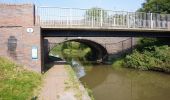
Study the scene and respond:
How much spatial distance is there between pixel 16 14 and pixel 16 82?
527cm

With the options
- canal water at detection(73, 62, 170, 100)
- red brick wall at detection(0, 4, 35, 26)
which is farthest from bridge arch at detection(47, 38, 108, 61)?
red brick wall at detection(0, 4, 35, 26)

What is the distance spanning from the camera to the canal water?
49.0ft

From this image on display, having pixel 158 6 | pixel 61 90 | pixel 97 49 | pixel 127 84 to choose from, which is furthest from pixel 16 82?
pixel 158 6

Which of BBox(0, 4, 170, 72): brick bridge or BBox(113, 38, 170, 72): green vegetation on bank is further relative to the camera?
BBox(113, 38, 170, 72): green vegetation on bank

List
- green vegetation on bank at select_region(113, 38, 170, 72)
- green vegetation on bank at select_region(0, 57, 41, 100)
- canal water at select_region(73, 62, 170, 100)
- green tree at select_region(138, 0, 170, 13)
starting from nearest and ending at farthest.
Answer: green vegetation on bank at select_region(0, 57, 41, 100) → canal water at select_region(73, 62, 170, 100) → green vegetation on bank at select_region(113, 38, 170, 72) → green tree at select_region(138, 0, 170, 13)

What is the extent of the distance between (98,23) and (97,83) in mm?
4338

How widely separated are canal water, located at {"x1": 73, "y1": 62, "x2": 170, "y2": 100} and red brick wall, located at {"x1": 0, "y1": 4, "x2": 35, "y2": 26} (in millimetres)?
5497

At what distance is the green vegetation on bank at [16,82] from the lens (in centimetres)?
1107

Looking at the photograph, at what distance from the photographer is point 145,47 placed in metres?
27.1

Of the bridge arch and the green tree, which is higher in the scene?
the green tree

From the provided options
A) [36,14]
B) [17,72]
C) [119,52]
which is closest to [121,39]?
[119,52]

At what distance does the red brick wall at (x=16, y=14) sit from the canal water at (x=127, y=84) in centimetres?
550

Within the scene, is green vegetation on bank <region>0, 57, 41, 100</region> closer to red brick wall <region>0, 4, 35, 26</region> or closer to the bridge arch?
red brick wall <region>0, 4, 35, 26</region>

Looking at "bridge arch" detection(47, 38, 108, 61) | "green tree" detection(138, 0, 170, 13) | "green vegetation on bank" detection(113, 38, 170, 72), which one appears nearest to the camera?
"green vegetation on bank" detection(113, 38, 170, 72)
